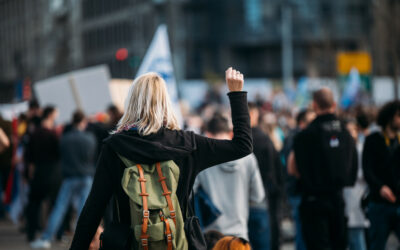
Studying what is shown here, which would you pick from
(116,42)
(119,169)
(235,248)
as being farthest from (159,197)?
(116,42)

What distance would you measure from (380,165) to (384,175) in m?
0.10

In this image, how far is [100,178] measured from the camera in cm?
416

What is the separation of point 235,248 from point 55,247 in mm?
6898

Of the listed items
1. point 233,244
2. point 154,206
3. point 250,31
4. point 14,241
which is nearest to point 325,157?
point 233,244

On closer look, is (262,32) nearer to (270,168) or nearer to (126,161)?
(270,168)

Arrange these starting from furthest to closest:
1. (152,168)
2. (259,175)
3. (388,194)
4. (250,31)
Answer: (250,31) → (259,175) → (388,194) → (152,168)

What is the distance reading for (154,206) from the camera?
13.1 feet

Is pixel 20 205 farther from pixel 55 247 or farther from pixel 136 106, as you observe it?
pixel 136 106

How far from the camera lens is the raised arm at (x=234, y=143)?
13.9 ft

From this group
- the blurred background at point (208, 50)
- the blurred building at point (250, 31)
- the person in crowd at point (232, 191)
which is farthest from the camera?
the blurred building at point (250, 31)

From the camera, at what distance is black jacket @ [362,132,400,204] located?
23.6 ft

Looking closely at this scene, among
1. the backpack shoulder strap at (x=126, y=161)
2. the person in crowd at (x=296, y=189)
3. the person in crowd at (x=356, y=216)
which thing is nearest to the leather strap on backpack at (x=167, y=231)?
the backpack shoulder strap at (x=126, y=161)

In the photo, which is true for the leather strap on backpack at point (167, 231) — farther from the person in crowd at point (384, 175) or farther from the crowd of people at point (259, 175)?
the person in crowd at point (384, 175)

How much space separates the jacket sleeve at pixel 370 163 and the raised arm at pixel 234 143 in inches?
129
